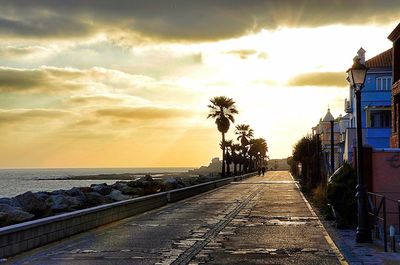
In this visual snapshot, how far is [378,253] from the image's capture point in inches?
569

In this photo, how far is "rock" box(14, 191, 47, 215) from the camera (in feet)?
102

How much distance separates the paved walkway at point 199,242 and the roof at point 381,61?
41.1 m

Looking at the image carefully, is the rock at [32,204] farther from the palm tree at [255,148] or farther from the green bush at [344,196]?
the palm tree at [255,148]

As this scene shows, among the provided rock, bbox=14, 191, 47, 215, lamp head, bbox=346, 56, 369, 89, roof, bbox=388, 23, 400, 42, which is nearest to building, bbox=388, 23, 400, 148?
roof, bbox=388, 23, 400, 42

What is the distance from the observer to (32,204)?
3167 centimetres

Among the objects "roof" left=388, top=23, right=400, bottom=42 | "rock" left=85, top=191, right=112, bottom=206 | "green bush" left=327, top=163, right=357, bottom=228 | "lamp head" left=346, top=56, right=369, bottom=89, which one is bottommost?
"rock" left=85, top=191, right=112, bottom=206

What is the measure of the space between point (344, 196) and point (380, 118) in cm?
4282

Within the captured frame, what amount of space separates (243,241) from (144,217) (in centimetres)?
847

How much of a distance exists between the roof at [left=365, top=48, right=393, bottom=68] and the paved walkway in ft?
135

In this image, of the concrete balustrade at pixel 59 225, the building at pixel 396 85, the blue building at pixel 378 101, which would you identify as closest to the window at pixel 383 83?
the blue building at pixel 378 101

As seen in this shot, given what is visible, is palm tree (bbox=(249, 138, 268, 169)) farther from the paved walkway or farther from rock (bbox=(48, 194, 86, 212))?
the paved walkway

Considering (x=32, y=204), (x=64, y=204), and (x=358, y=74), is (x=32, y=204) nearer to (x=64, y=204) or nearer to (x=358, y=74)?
(x=64, y=204)

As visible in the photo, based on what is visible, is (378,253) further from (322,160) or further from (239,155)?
(239,155)

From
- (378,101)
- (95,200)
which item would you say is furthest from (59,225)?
(378,101)
